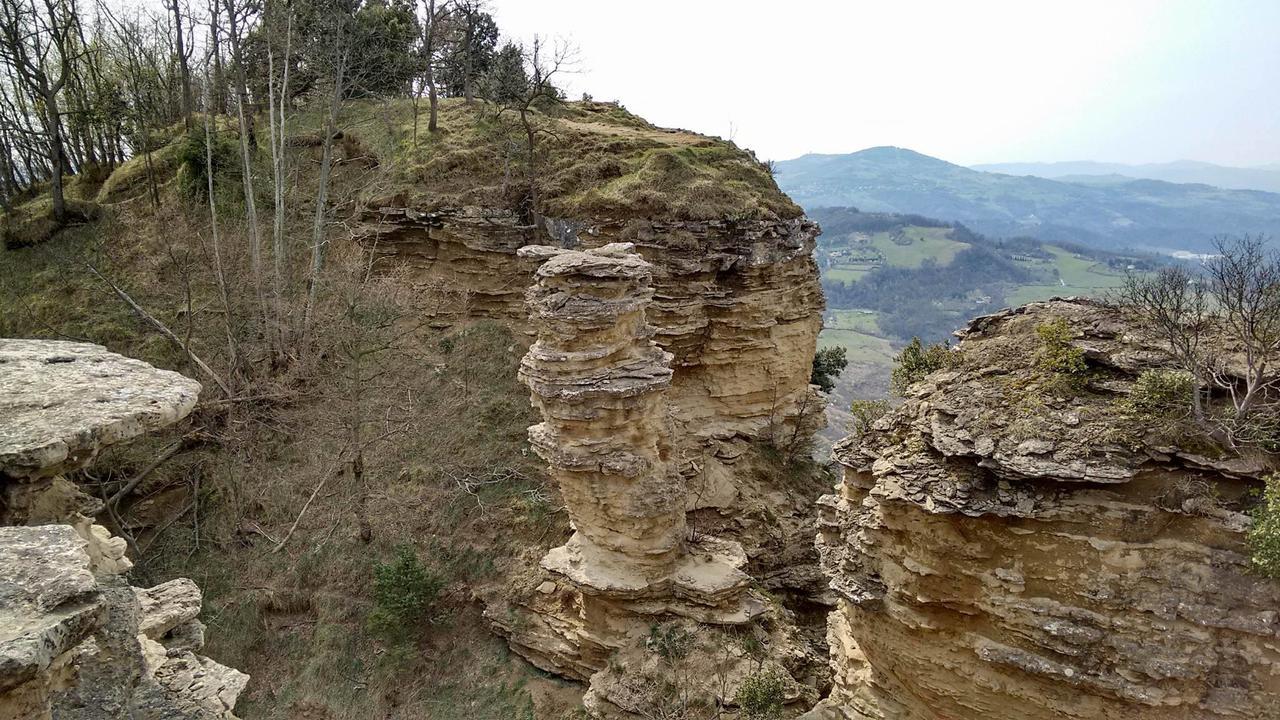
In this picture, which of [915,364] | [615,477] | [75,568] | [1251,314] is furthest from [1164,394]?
[75,568]

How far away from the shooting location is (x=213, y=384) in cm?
2058

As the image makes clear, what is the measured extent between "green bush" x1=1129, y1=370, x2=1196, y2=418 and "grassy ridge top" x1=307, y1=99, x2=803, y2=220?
46.8 ft

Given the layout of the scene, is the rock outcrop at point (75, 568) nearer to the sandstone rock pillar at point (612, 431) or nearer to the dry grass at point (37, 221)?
the sandstone rock pillar at point (612, 431)

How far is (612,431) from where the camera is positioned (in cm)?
1466

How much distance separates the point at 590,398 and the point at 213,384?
1426 cm

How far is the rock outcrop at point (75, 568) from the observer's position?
4.32 meters

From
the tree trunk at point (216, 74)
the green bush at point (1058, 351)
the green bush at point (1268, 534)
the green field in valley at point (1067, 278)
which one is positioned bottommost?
the green field in valley at point (1067, 278)

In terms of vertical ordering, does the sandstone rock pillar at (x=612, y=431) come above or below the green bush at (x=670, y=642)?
above

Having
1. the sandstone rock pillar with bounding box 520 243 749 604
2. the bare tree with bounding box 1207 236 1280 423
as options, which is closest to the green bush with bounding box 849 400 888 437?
the sandstone rock pillar with bounding box 520 243 749 604

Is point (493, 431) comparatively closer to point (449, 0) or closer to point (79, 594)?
point (79, 594)

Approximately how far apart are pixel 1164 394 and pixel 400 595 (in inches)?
646

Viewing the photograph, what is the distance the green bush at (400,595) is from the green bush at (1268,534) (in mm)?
16182

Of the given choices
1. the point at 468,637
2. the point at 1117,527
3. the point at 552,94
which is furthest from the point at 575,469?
the point at 552,94

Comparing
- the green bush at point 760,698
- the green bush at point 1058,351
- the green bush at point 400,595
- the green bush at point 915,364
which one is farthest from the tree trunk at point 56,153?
the green bush at point 1058,351
